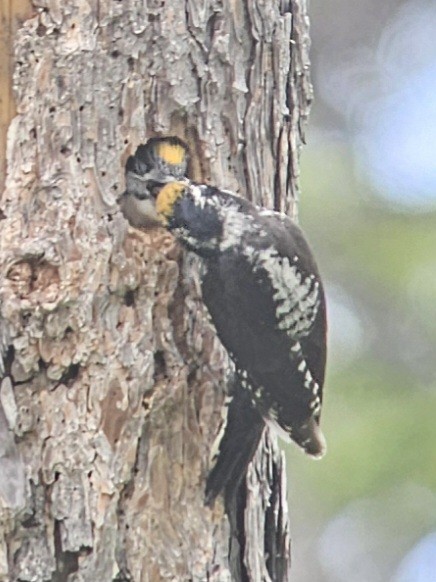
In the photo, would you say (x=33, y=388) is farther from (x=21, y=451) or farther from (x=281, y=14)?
(x=281, y=14)

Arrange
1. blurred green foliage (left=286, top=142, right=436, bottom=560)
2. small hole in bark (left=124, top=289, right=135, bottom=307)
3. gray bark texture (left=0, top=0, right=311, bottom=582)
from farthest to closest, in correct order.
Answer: blurred green foliage (left=286, top=142, right=436, bottom=560)
small hole in bark (left=124, top=289, right=135, bottom=307)
gray bark texture (left=0, top=0, right=311, bottom=582)

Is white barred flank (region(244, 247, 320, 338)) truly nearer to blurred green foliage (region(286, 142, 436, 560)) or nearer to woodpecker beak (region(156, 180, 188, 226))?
woodpecker beak (region(156, 180, 188, 226))

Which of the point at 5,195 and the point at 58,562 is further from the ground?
the point at 5,195

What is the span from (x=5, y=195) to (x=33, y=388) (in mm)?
520

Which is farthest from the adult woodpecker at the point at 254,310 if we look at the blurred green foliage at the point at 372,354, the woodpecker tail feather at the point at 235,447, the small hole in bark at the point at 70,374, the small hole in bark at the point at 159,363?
the blurred green foliage at the point at 372,354

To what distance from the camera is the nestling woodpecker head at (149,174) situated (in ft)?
10.8

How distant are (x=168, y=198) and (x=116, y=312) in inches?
14.0

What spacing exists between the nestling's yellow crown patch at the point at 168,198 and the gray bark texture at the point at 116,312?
0.27 feet

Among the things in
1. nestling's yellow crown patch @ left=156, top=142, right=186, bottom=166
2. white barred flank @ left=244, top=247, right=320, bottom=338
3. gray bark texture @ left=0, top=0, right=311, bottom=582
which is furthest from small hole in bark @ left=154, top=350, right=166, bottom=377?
nestling's yellow crown patch @ left=156, top=142, right=186, bottom=166

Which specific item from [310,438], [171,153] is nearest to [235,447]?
[310,438]

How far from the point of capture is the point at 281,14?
3.58 m

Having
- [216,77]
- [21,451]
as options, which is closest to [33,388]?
[21,451]

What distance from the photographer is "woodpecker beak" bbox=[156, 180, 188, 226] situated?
328 cm

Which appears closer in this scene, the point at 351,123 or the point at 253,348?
the point at 253,348
